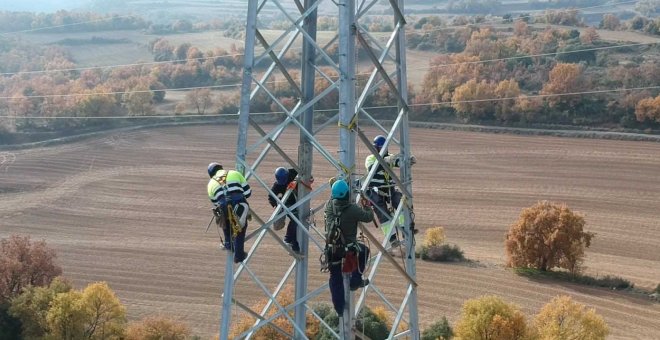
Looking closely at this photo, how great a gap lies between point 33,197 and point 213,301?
27.8m

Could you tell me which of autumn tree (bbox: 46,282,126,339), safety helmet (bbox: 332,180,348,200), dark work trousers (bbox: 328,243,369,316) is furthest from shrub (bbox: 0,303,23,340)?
safety helmet (bbox: 332,180,348,200)

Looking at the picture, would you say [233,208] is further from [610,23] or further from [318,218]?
[610,23]

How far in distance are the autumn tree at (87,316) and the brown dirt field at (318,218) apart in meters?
5.00

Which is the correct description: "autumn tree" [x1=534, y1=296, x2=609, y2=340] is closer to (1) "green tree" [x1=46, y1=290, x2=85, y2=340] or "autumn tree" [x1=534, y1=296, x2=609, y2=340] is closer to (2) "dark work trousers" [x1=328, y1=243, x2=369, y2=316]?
(1) "green tree" [x1=46, y1=290, x2=85, y2=340]

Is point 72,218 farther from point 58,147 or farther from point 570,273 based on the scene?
point 570,273

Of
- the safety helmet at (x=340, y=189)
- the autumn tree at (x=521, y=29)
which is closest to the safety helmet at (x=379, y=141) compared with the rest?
the safety helmet at (x=340, y=189)

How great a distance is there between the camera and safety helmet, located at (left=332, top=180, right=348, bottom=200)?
11.2 metres

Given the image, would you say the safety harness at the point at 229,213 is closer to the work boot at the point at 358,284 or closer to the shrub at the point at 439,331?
the work boot at the point at 358,284

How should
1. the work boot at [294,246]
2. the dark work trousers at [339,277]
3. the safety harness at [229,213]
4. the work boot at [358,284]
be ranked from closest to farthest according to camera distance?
the dark work trousers at [339,277]
the work boot at [358,284]
the safety harness at [229,213]
the work boot at [294,246]

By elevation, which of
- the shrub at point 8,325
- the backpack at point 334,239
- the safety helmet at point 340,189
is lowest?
the shrub at point 8,325

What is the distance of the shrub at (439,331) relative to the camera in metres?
32.2

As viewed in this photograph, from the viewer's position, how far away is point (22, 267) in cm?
3600

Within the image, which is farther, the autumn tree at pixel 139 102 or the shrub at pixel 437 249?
the autumn tree at pixel 139 102

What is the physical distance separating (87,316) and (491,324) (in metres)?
15.5
